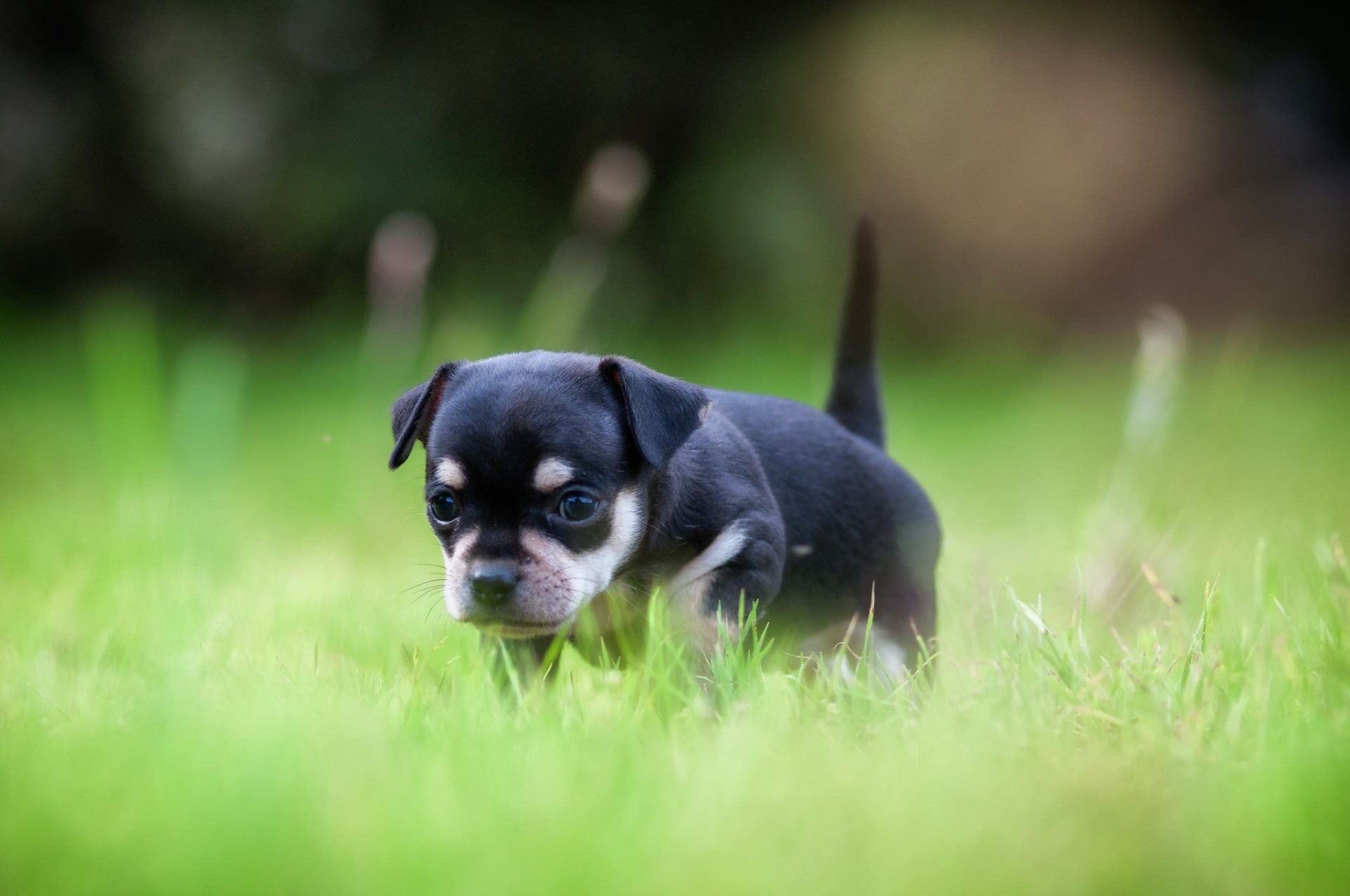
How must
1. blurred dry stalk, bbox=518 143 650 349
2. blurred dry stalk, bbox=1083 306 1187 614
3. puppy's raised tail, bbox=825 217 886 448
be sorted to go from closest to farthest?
puppy's raised tail, bbox=825 217 886 448, blurred dry stalk, bbox=1083 306 1187 614, blurred dry stalk, bbox=518 143 650 349

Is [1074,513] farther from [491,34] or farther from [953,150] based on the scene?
[491,34]

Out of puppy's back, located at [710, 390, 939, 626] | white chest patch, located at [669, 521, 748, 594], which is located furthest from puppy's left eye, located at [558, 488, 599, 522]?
puppy's back, located at [710, 390, 939, 626]

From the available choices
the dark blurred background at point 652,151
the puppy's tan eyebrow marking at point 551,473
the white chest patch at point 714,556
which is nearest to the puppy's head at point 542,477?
the puppy's tan eyebrow marking at point 551,473

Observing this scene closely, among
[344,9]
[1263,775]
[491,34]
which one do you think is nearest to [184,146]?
[344,9]

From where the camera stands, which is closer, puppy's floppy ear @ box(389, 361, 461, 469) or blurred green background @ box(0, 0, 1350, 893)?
blurred green background @ box(0, 0, 1350, 893)

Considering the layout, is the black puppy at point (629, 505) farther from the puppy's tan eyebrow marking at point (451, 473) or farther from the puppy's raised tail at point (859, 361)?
the puppy's raised tail at point (859, 361)

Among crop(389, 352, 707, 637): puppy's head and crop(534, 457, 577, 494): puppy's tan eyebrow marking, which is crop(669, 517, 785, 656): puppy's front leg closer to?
crop(389, 352, 707, 637): puppy's head

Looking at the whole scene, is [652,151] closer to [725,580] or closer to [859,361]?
[859,361]
